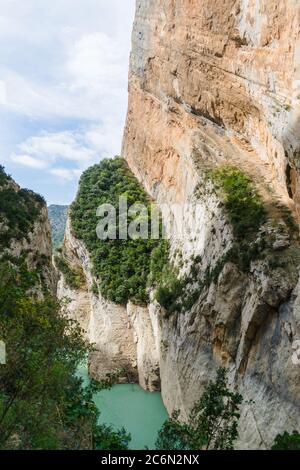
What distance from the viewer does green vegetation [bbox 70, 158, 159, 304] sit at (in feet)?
139

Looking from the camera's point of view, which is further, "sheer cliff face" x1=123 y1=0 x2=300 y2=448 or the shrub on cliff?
"sheer cliff face" x1=123 y1=0 x2=300 y2=448

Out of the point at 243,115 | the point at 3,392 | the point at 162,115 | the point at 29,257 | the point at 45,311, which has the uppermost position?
the point at 162,115

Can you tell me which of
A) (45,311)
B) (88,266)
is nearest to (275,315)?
(45,311)

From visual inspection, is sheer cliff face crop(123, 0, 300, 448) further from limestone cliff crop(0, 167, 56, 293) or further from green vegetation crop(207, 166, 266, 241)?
limestone cliff crop(0, 167, 56, 293)

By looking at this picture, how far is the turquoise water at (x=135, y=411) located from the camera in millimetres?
27219

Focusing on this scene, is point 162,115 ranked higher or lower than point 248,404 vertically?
higher

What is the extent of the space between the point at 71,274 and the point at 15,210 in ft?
86.6

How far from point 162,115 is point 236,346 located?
28.6m

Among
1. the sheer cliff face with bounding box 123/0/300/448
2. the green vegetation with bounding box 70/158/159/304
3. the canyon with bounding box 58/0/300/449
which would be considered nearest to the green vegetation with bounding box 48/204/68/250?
the green vegetation with bounding box 70/158/159/304

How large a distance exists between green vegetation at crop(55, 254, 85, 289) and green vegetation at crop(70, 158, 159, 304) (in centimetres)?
444

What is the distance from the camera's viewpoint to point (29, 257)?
25812 millimetres

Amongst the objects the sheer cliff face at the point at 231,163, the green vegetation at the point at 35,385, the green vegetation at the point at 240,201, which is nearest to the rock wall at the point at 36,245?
the sheer cliff face at the point at 231,163

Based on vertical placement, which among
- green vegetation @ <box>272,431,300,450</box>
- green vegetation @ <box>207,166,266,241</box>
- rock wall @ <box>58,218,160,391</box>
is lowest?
rock wall @ <box>58,218,160,391</box>
